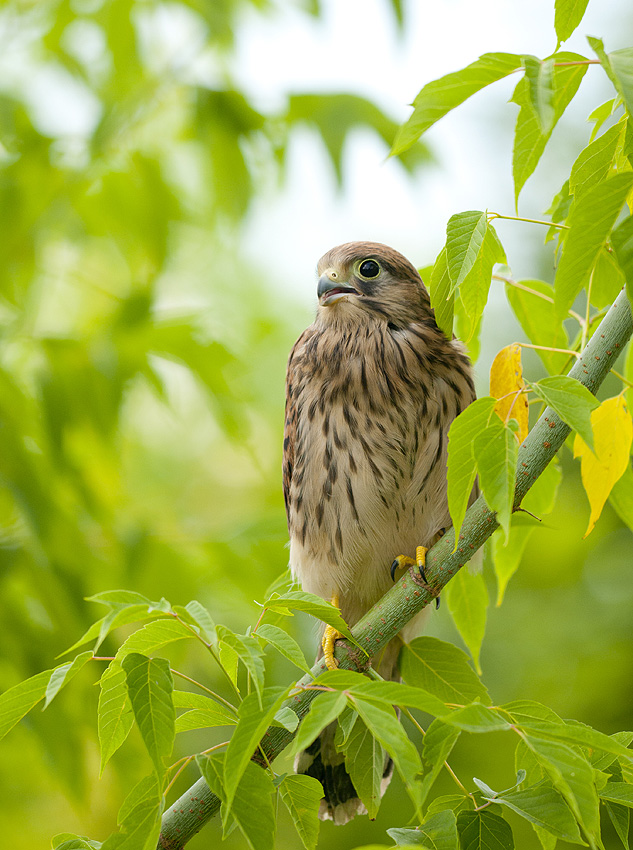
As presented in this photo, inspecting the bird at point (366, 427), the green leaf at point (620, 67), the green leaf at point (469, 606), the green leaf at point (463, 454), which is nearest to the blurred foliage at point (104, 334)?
the bird at point (366, 427)

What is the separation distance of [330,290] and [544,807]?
1359 millimetres

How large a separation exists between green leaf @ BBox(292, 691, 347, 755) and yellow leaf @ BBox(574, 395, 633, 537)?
478mm

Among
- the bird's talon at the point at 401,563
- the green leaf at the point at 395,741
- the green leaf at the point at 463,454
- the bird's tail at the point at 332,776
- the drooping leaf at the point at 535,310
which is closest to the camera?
the green leaf at the point at 395,741

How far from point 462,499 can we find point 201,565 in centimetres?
175

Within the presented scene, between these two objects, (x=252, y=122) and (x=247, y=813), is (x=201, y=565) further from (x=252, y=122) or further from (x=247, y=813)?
(x=247, y=813)

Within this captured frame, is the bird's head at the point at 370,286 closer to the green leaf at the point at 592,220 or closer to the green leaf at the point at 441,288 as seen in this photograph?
the green leaf at the point at 441,288

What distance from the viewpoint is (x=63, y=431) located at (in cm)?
237

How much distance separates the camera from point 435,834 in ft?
3.25

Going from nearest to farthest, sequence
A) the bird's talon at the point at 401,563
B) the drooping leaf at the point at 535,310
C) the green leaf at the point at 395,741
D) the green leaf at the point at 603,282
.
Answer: the green leaf at the point at 395,741, the green leaf at the point at 603,282, the drooping leaf at the point at 535,310, the bird's talon at the point at 401,563

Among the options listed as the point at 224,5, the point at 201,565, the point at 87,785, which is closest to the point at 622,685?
the point at 201,565

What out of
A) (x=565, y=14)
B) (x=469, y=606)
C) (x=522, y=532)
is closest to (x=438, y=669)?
(x=469, y=606)

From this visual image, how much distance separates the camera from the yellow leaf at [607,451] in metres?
1.18

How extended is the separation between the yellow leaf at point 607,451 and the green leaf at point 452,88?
469 mm

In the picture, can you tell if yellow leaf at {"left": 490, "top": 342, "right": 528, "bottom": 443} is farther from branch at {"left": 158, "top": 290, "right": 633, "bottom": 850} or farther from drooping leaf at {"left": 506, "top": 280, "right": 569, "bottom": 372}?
drooping leaf at {"left": 506, "top": 280, "right": 569, "bottom": 372}
